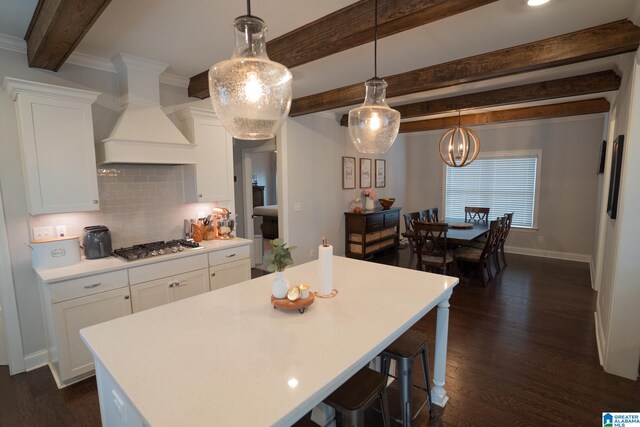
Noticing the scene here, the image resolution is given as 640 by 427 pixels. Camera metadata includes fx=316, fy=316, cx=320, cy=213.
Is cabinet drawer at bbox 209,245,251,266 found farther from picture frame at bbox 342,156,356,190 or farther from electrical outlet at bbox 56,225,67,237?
picture frame at bbox 342,156,356,190

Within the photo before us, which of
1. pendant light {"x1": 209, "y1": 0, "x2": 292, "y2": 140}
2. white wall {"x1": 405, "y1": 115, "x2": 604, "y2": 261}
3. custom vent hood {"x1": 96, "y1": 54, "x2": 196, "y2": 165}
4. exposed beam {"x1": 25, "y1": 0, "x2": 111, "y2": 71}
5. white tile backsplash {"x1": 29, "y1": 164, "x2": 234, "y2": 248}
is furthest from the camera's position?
white wall {"x1": 405, "y1": 115, "x2": 604, "y2": 261}

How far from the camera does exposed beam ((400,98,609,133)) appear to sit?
465 centimetres

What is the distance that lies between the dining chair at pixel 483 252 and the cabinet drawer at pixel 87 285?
404cm

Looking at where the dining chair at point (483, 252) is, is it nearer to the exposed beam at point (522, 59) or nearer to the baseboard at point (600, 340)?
the baseboard at point (600, 340)

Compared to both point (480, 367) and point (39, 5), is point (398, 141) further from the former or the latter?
point (39, 5)

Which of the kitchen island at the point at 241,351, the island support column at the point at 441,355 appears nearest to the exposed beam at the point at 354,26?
the kitchen island at the point at 241,351

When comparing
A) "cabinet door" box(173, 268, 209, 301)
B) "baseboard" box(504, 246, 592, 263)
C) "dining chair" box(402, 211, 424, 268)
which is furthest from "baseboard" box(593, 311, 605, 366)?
"cabinet door" box(173, 268, 209, 301)

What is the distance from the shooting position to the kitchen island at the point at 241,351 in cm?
97

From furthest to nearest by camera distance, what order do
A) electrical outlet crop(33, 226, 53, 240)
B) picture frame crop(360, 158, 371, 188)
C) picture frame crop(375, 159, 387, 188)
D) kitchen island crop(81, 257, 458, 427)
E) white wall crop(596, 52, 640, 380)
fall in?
1. picture frame crop(375, 159, 387, 188)
2. picture frame crop(360, 158, 371, 188)
3. electrical outlet crop(33, 226, 53, 240)
4. white wall crop(596, 52, 640, 380)
5. kitchen island crop(81, 257, 458, 427)

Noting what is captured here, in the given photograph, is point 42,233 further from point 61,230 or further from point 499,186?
point 499,186

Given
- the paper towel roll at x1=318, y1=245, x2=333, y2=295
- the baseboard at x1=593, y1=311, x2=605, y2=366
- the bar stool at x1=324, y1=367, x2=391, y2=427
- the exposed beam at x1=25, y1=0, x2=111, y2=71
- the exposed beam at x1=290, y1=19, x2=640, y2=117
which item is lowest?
the baseboard at x1=593, y1=311, x2=605, y2=366

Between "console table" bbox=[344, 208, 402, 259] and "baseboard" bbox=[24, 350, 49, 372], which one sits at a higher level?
"console table" bbox=[344, 208, 402, 259]

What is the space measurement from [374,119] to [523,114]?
14.7 ft

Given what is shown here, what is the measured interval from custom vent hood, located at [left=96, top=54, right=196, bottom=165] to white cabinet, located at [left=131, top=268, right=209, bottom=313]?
105cm
